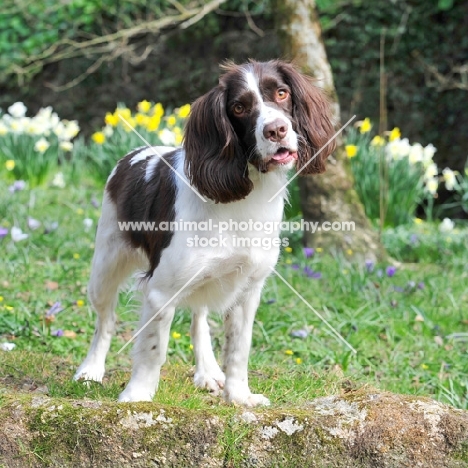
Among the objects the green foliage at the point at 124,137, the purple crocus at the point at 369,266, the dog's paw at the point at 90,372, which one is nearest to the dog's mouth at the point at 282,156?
the dog's paw at the point at 90,372

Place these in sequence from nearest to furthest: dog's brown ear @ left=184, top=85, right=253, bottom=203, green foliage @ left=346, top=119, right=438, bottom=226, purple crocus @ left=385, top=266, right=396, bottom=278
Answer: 1. dog's brown ear @ left=184, top=85, right=253, bottom=203
2. purple crocus @ left=385, top=266, right=396, bottom=278
3. green foliage @ left=346, top=119, right=438, bottom=226

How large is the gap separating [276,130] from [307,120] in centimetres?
34

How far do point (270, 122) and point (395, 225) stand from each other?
4.15m

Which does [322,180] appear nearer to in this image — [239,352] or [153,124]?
[153,124]

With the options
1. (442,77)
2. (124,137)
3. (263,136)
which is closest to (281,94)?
(263,136)

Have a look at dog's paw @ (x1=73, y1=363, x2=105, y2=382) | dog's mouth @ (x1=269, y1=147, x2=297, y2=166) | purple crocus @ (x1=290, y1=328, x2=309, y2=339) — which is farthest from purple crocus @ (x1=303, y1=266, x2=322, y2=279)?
dog's mouth @ (x1=269, y1=147, x2=297, y2=166)

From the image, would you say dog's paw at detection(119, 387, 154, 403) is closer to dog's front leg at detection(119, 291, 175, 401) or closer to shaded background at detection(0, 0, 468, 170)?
dog's front leg at detection(119, 291, 175, 401)

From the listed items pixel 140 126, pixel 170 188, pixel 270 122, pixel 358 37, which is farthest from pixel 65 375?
pixel 358 37

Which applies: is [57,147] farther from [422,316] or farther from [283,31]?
→ [422,316]

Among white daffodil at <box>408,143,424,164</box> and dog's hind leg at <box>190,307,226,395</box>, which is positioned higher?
white daffodil at <box>408,143,424,164</box>

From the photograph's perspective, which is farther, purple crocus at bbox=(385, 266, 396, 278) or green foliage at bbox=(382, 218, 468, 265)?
green foliage at bbox=(382, 218, 468, 265)

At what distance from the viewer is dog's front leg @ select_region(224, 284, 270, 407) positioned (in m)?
3.20

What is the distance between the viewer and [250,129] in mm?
2881

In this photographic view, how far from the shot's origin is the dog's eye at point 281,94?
9.71 ft
